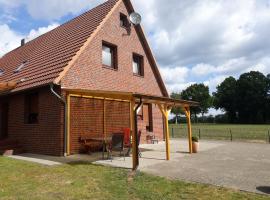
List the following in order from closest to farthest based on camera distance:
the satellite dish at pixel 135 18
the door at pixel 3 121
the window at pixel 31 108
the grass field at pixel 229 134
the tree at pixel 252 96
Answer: the window at pixel 31 108, the door at pixel 3 121, the satellite dish at pixel 135 18, the grass field at pixel 229 134, the tree at pixel 252 96

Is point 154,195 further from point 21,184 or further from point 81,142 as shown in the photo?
point 81,142

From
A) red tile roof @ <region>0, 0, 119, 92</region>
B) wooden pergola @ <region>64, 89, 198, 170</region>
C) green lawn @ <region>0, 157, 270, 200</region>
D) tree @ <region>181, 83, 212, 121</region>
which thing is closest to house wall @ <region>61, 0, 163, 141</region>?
red tile roof @ <region>0, 0, 119, 92</region>

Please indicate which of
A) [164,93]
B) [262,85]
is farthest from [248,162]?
[262,85]

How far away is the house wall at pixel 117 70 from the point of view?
44.7ft

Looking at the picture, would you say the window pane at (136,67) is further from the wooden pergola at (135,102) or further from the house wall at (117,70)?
the wooden pergola at (135,102)

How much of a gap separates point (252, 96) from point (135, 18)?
7015 cm

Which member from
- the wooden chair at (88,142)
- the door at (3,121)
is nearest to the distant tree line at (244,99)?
the door at (3,121)

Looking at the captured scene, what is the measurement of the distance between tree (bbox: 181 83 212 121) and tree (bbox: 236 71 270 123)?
17775 millimetres

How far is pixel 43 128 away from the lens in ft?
43.0

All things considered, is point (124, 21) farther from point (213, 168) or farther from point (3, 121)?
point (213, 168)

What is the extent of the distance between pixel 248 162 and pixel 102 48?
→ 350 inches

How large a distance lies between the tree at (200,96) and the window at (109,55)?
86368mm

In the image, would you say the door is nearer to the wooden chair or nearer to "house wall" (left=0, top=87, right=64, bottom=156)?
"house wall" (left=0, top=87, right=64, bottom=156)

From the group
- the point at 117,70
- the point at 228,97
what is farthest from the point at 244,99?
the point at 117,70
